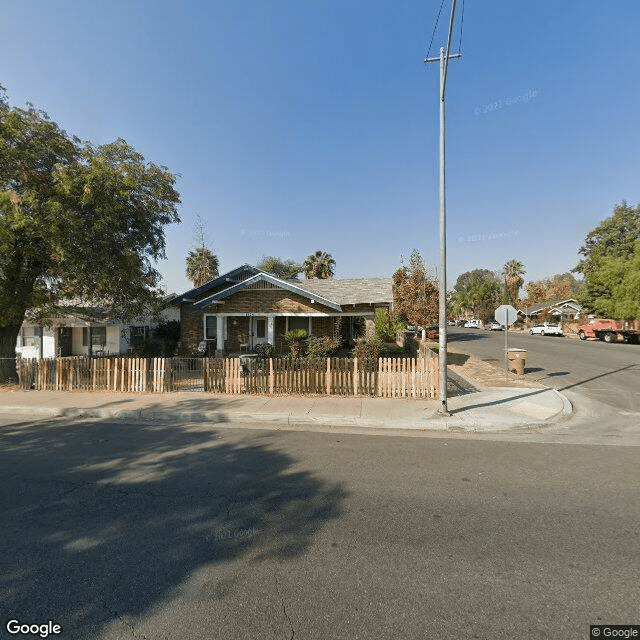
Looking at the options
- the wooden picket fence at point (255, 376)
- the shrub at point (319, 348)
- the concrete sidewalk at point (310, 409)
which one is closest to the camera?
the concrete sidewalk at point (310, 409)

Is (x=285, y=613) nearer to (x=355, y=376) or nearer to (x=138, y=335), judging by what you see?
(x=355, y=376)

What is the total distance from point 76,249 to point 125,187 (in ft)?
8.40

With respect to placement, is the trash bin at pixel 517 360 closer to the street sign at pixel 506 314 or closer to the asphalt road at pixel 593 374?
the asphalt road at pixel 593 374

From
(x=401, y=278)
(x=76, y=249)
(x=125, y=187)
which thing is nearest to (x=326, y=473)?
(x=76, y=249)

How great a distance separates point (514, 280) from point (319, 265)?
44363 mm

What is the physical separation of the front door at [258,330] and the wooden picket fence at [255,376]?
744cm

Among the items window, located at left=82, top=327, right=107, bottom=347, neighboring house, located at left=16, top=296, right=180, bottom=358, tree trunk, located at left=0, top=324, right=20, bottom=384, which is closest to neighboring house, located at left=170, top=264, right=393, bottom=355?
neighboring house, located at left=16, top=296, right=180, bottom=358

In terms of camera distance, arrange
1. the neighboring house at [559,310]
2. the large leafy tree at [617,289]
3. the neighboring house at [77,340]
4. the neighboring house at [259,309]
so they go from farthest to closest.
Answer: the neighboring house at [559,310]
the large leafy tree at [617,289]
the neighboring house at [77,340]
the neighboring house at [259,309]

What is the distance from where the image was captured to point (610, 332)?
104ft

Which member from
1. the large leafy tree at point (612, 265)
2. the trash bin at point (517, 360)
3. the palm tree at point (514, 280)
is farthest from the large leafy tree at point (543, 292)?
the trash bin at point (517, 360)

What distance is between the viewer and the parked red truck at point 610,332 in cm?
3103

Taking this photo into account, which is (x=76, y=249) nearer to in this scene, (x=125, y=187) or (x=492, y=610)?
(x=125, y=187)

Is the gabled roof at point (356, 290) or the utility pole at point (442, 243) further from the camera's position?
the gabled roof at point (356, 290)

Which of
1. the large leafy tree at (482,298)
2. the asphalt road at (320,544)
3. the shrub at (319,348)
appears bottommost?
the asphalt road at (320,544)
